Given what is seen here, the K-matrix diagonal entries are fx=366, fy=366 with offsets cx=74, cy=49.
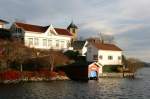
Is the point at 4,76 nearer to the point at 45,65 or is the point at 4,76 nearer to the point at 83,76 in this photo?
the point at 45,65

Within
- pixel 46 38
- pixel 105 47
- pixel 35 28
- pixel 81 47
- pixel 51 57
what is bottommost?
pixel 51 57

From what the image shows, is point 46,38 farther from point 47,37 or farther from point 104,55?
point 104,55

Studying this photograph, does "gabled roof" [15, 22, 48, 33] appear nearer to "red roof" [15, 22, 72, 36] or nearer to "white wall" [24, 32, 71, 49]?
"red roof" [15, 22, 72, 36]

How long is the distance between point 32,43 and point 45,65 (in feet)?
43.2

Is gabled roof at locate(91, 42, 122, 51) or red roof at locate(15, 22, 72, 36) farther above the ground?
red roof at locate(15, 22, 72, 36)

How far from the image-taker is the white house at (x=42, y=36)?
90.8 metres

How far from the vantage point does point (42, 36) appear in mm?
93875

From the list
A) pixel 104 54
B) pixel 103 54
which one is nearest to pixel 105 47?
pixel 104 54

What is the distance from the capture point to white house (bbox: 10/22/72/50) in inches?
3573

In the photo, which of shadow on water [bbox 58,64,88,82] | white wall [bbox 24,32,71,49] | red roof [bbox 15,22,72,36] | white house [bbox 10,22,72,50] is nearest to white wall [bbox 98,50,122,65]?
white wall [bbox 24,32,71,49]

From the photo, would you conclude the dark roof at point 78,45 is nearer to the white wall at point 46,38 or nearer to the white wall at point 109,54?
the white wall at point 46,38

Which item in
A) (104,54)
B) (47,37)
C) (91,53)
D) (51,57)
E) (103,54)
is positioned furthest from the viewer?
(104,54)

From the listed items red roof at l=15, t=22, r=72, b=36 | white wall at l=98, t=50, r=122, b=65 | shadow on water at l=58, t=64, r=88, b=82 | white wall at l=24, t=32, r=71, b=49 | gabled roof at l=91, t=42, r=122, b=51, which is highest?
red roof at l=15, t=22, r=72, b=36

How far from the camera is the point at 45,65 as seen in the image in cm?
8000
